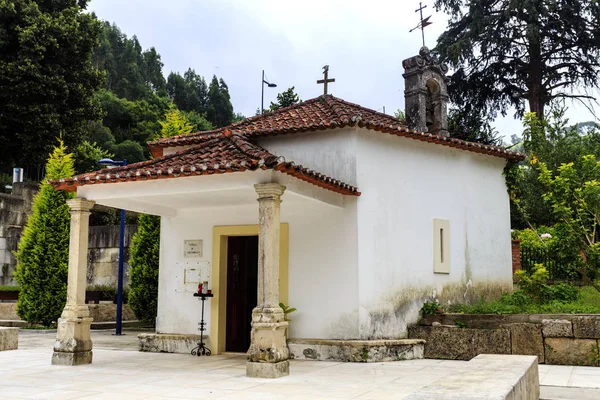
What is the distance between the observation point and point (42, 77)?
22.5m

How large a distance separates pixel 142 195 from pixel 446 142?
5752 millimetres

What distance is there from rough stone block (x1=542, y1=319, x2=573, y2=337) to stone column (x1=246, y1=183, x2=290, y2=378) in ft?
14.4

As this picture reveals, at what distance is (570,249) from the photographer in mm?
11648

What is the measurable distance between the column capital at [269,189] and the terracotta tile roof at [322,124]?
2282mm

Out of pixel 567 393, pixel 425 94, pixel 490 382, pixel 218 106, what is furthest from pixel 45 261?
pixel 218 106

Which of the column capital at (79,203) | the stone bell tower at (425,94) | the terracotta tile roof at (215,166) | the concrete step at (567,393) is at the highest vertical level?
the stone bell tower at (425,94)

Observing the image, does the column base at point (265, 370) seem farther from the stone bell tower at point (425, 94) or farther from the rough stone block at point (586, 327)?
the stone bell tower at point (425, 94)

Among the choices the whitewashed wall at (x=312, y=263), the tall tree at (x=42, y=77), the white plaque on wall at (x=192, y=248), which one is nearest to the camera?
the whitewashed wall at (x=312, y=263)

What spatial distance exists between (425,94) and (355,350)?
595 centimetres

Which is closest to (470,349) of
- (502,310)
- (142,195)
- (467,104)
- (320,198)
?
(502,310)

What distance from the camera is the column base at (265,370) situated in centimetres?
787

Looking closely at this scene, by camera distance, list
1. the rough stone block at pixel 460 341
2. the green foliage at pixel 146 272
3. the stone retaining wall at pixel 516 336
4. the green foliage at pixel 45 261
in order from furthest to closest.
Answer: the green foliage at pixel 45 261 < the green foliage at pixel 146 272 < the rough stone block at pixel 460 341 < the stone retaining wall at pixel 516 336

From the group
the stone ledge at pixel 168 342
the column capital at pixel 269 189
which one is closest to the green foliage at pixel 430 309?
the stone ledge at pixel 168 342

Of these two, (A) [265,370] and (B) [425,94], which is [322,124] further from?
(A) [265,370]
